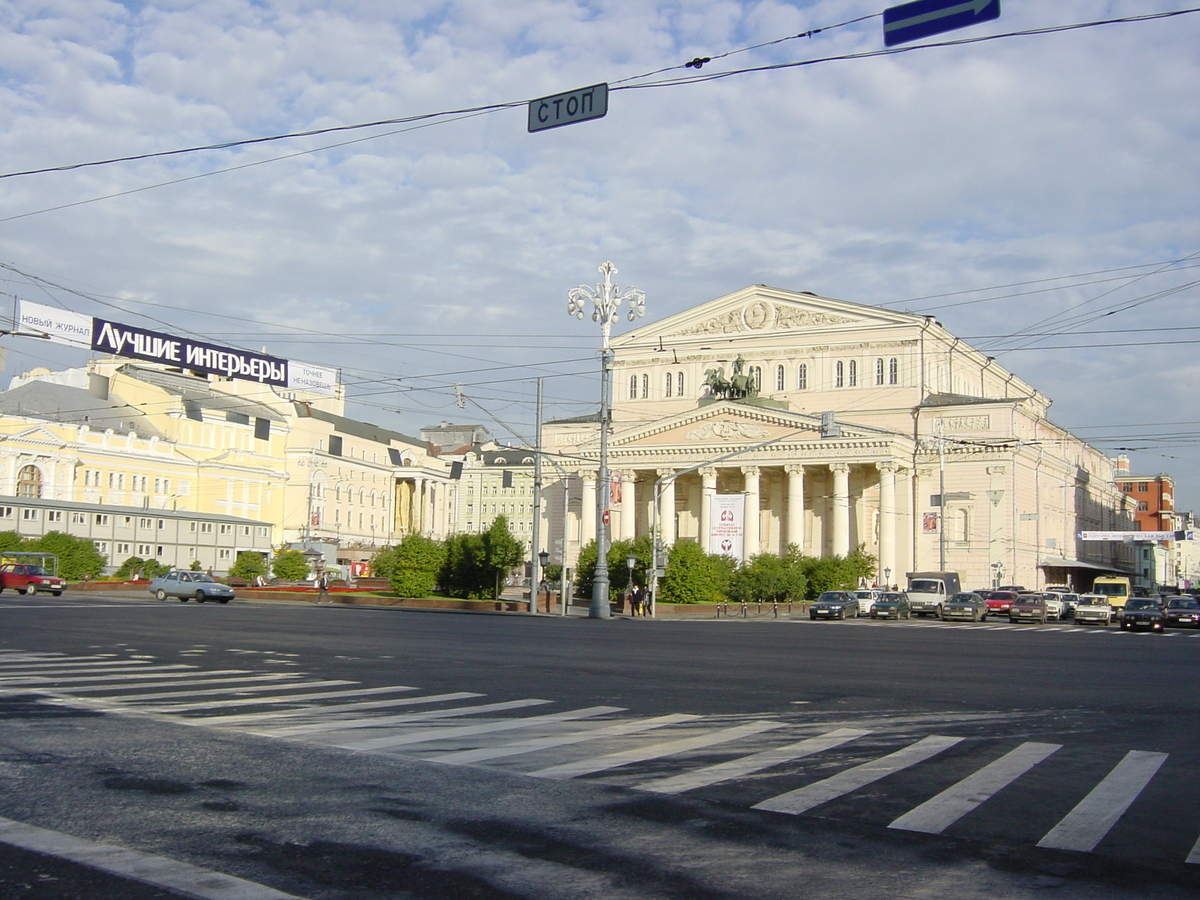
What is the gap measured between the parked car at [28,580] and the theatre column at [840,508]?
4952 centimetres

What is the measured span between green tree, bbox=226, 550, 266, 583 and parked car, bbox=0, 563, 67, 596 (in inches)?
726

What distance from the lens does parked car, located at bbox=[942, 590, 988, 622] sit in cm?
5541

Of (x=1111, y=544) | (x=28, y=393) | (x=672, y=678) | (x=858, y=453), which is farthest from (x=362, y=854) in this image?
(x=1111, y=544)

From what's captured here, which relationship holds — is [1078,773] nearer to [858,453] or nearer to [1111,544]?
[858,453]

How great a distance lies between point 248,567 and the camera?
73812mm

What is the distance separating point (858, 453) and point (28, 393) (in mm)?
64313

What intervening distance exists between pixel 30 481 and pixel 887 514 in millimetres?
60082

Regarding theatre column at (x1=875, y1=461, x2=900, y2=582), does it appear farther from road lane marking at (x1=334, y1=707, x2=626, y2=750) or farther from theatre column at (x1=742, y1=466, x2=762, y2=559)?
road lane marking at (x1=334, y1=707, x2=626, y2=750)

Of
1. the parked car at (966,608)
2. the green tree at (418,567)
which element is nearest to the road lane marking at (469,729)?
the parked car at (966,608)

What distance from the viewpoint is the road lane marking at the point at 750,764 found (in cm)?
866

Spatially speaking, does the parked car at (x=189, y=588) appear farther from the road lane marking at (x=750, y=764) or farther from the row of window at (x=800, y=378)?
the row of window at (x=800, y=378)

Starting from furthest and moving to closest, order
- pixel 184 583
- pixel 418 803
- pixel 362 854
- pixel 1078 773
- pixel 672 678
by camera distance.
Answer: pixel 184 583
pixel 672 678
pixel 1078 773
pixel 418 803
pixel 362 854

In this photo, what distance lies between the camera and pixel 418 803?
306 inches

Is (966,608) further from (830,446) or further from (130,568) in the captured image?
(130,568)
